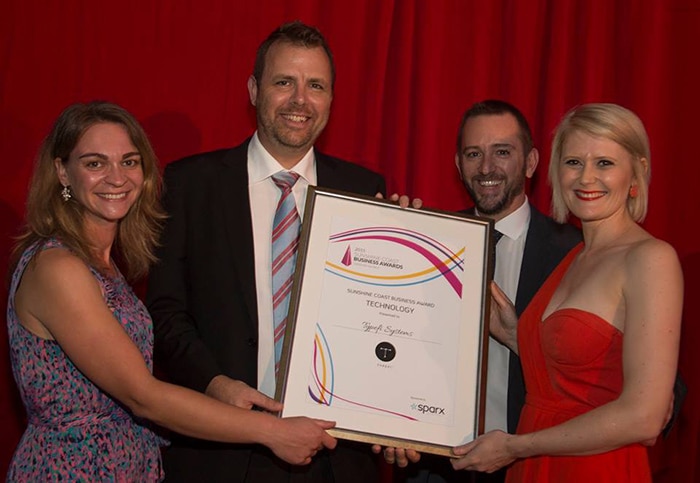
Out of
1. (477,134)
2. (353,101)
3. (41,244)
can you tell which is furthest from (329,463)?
(353,101)

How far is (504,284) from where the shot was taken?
9.36 ft

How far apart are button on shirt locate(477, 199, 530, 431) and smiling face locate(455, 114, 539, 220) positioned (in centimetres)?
5

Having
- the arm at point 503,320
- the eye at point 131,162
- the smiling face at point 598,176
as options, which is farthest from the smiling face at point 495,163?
the eye at point 131,162

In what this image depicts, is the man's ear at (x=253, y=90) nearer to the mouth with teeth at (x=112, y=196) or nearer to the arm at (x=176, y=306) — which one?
the arm at (x=176, y=306)

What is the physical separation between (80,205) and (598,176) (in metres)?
1.42

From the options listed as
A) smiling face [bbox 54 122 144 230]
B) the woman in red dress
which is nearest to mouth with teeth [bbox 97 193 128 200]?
smiling face [bbox 54 122 144 230]

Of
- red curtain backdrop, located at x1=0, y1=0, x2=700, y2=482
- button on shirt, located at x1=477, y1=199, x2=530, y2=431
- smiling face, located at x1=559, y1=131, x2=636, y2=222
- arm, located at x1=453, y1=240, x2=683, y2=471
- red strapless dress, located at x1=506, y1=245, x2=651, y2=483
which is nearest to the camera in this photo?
arm, located at x1=453, y1=240, x2=683, y2=471

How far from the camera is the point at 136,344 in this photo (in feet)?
7.45

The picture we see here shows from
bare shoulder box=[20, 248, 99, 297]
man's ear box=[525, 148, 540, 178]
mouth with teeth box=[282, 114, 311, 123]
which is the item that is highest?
mouth with teeth box=[282, 114, 311, 123]

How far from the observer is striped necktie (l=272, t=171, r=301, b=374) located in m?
2.45

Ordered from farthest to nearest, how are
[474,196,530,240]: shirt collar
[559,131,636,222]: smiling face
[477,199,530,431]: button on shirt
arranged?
[474,196,530,240]: shirt collar
[477,199,530,431]: button on shirt
[559,131,636,222]: smiling face

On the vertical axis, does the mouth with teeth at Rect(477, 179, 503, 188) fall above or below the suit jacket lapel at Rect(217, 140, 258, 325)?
above

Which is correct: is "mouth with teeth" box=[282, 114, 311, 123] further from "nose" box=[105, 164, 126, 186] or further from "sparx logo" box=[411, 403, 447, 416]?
"sparx logo" box=[411, 403, 447, 416]

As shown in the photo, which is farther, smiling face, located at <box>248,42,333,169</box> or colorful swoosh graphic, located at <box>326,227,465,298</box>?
smiling face, located at <box>248,42,333,169</box>
